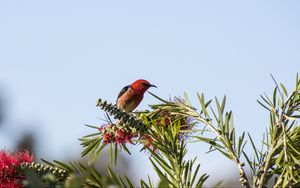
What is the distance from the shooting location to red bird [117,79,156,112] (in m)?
5.19

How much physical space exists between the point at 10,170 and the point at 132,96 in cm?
266

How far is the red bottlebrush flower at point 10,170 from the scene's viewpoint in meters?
2.51

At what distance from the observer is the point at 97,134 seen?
9.55 feet

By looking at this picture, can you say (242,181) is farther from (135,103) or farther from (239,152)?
(135,103)

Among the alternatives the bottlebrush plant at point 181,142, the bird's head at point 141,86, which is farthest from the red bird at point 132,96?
the bottlebrush plant at point 181,142

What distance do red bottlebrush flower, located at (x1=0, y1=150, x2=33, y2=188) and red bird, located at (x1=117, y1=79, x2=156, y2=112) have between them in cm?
247

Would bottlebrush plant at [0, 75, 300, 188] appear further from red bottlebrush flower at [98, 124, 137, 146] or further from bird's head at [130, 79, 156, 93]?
bird's head at [130, 79, 156, 93]

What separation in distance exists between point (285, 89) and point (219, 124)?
36 centimetres

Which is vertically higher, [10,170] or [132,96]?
[132,96]

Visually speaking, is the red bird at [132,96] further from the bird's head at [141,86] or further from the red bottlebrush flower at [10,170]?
the red bottlebrush flower at [10,170]

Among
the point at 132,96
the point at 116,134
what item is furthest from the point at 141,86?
the point at 116,134

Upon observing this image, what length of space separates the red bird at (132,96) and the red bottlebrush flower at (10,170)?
2467 millimetres

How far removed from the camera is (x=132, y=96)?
17.0 ft

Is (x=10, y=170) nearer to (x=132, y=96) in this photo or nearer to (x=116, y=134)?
(x=116, y=134)
